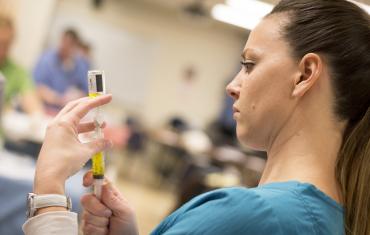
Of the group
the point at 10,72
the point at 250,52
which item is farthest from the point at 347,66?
the point at 10,72

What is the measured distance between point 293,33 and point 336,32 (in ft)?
0.26

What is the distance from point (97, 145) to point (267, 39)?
392mm

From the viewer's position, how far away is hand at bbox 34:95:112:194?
926 mm

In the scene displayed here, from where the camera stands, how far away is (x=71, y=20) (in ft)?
27.4

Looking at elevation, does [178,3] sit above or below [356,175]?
above

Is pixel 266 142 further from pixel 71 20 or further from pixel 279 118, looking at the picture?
pixel 71 20

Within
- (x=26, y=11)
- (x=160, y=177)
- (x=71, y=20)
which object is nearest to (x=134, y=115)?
(x=160, y=177)

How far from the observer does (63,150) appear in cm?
94

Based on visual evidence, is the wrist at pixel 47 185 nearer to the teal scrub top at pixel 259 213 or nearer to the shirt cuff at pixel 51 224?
the shirt cuff at pixel 51 224

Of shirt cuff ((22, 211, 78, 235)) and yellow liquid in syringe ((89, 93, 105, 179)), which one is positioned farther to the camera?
yellow liquid in syringe ((89, 93, 105, 179))

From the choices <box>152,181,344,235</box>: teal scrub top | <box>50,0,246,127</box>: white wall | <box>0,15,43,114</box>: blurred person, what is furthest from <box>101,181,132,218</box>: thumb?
<box>50,0,246,127</box>: white wall

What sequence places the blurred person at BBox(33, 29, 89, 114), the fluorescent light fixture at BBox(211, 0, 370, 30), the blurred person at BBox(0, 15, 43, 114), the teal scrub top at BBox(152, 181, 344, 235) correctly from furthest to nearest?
the fluorescent light fixture at BBox(211, 0, 370, 30), the blurred person at BBox(33, 29, 89, 114), the blurred person at BBox(0, 15, 43, 114), the teal scrub top at BBox(152, 181, 344, 235)

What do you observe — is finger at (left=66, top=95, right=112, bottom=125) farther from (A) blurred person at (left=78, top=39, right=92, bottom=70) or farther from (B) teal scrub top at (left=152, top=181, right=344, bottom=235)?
(A) blurred person at (left=78, top=39, right=92, bottom=70)

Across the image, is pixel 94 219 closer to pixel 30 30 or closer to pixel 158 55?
pixel 30 30
